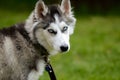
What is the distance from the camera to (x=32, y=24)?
19.1 feet

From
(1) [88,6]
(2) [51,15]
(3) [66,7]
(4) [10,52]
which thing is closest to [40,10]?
(2) [51,15]

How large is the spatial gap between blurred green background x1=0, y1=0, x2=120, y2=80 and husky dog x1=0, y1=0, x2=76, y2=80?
208cm

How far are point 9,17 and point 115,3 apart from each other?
364 cm

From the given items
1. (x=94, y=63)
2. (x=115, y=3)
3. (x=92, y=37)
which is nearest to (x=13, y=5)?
(x=115, y=3)

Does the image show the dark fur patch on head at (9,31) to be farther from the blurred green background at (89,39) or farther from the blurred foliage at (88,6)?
the blurred foliage at (88,6)

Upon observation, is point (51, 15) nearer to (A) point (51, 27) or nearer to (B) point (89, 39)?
(A) point (51, 27)

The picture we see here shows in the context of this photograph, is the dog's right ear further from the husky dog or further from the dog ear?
the dog ear

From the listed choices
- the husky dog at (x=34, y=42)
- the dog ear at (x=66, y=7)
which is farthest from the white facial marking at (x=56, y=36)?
the dog ear at (x=66, y=7)

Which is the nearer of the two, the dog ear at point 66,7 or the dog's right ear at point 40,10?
the dog's right ear at point 40,10

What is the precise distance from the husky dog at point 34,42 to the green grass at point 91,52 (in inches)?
81.6

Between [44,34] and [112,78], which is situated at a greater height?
[44,34]

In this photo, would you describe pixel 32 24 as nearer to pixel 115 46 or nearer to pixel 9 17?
pixel 115 46

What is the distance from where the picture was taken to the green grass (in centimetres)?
826

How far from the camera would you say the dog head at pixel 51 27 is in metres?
5.70
